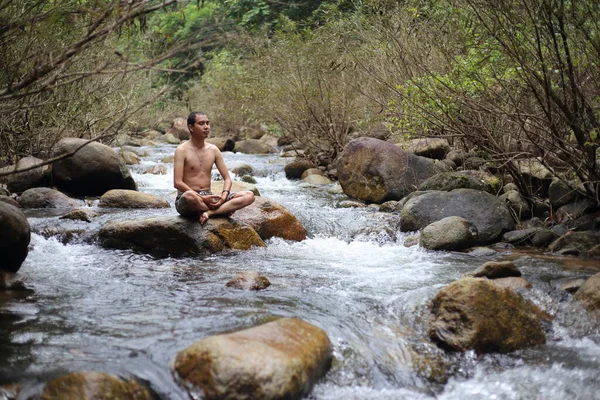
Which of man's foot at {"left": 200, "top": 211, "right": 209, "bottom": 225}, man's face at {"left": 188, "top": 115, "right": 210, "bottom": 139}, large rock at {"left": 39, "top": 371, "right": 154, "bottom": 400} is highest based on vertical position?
man's face at {"left": 188, "top": 115, "right": 210, "bottom": 139}

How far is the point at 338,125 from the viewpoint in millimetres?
15555

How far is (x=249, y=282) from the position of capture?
622cm

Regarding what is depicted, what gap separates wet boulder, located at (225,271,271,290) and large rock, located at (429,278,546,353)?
171 centimetres

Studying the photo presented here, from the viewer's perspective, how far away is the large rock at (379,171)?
1205 cm

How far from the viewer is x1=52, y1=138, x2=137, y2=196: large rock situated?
11.7 metres

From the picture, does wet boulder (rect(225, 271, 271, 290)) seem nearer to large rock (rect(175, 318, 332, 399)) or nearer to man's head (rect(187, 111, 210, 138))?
large rock (rect(175, 318, 332, 399))

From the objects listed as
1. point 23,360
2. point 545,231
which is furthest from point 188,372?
point 545,231

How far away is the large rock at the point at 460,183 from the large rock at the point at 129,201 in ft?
14.9

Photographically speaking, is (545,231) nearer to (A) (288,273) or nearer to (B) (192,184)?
(A) (288,273)

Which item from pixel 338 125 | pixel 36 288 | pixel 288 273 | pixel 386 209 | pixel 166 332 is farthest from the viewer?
pixel 338 125

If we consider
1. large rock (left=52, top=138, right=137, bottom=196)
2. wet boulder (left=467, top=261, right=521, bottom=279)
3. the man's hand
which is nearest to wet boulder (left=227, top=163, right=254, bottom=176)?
large rock (left=52, top=138, right=137, bottom=196)

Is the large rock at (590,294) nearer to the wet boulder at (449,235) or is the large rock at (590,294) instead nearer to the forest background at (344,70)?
the forest background at (344,70)

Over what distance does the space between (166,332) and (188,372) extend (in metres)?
0.88

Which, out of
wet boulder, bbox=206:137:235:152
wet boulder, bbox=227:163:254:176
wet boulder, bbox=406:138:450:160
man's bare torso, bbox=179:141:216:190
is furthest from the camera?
wet boulder, bbox=206:137:235:152
